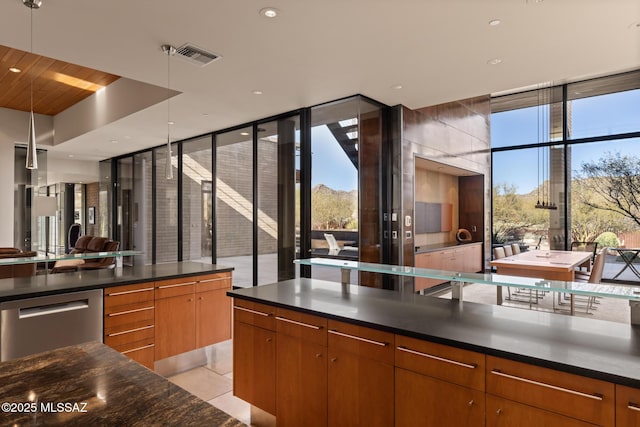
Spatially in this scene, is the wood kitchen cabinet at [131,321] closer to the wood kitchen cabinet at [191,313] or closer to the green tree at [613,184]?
the wood kitchen cabinet at [191,313]

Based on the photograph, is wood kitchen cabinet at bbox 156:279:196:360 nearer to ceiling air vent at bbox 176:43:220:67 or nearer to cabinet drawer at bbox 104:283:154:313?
cabinet drawer at bbox 104:283:154:313

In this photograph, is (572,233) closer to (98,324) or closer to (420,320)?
(420,320)

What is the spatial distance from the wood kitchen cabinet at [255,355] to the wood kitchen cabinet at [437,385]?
0.86 metres

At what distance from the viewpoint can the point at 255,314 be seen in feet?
7.78

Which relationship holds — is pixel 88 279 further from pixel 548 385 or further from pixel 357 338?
pixel 548 385

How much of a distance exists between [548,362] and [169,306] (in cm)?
281

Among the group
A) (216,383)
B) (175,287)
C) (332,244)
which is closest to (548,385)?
(216,383)

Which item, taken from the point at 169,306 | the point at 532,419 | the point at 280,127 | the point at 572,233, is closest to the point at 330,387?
the point at 532,419

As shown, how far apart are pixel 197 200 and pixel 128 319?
4475 mm

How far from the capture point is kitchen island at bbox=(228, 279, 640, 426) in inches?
52.1

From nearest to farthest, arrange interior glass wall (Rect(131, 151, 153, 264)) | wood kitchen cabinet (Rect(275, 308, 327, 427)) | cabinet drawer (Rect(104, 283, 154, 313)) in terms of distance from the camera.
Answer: wood kitchen cabinet (Rect(275, 308, 327, 427)) < cabinet drawer (Rect(104, 283, 154, 313)) < interior glass wall (Rect(131, 151, 153, 264))

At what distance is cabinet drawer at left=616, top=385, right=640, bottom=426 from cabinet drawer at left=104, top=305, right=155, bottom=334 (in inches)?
118

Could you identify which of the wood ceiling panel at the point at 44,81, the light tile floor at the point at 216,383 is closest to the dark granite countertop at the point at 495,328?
the light tile floor at the point at 216,383

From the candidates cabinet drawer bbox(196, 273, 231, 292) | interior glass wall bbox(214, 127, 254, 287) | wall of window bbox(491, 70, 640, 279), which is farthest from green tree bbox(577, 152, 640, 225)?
cabinet drawer bbox(196, 273, 231, 292)
